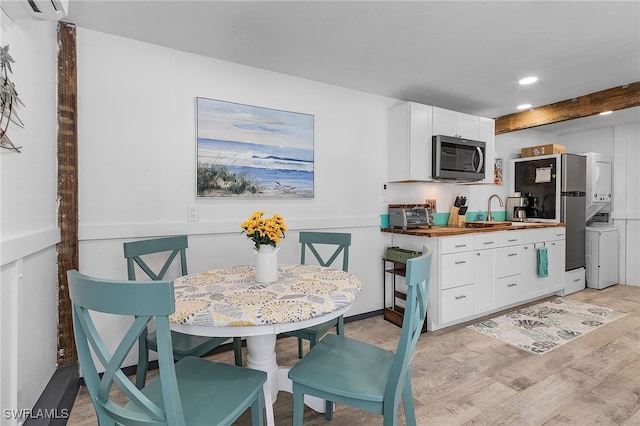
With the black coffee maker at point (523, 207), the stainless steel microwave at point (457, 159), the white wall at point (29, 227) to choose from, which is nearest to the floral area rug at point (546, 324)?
the black coffee maker at point (523, 207)

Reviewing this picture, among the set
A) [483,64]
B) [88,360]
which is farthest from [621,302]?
[88,360]

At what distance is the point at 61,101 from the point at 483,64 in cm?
308

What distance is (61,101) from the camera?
6.70 ft

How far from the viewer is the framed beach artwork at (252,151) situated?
8.39 ft

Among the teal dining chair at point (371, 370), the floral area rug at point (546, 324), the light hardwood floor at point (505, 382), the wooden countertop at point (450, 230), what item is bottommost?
the light hardwood floor at point (505, 382)

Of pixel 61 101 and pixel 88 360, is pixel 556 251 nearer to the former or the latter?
pixel 88 360

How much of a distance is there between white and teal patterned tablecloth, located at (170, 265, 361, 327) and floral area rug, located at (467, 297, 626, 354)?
196cm

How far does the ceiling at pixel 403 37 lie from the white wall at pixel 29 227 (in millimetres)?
501

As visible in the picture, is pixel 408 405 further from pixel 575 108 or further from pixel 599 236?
pixel 599 236

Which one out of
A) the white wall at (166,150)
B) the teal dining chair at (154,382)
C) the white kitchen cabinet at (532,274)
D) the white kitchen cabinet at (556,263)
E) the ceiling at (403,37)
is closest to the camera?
the teal dining chair at (154,382)

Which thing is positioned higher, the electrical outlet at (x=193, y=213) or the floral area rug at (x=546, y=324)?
the electrical outlet at (x=193, y=213)

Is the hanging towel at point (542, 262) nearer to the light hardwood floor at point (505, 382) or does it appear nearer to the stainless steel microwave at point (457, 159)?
the light hardwood floor at point (505, 382)

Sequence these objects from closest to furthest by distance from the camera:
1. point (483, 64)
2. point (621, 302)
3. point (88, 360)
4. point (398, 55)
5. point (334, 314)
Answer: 1. point (88, 360)
2. point (334, 314)
3. point (398, 55)
4. point (483, 64)
5. point (621, 302)

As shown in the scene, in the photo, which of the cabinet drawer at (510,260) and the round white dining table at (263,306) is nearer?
the round white dining table at (263,306)
